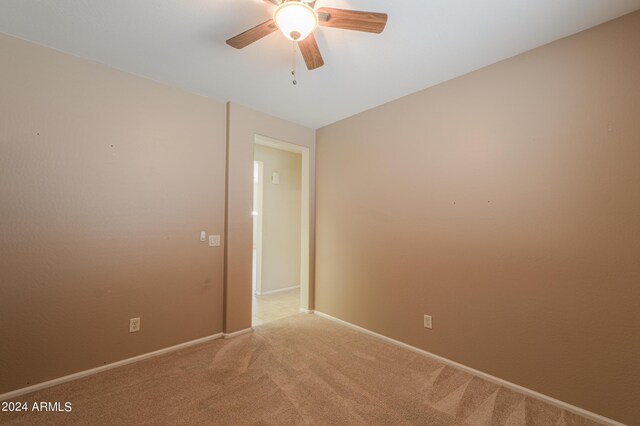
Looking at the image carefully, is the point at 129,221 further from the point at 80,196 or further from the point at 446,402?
the point at 446,402

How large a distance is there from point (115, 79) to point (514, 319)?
393 cm

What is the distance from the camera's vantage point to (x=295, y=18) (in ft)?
4.71

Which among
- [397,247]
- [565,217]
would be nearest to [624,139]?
[565,217]

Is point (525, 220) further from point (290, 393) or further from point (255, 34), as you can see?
point (255, 34)

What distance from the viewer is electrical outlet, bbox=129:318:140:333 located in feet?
8.19

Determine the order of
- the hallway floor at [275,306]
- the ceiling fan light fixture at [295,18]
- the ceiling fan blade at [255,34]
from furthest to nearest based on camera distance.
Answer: the hallway floor at [275,306] < the ceiling fan blade at [255,34] < the ceiling fan light fixture at [295,18]

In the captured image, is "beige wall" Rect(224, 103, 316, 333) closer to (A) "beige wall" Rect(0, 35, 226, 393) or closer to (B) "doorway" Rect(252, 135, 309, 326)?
(A) "beige wall" Rect(0, 35, 226, 393)

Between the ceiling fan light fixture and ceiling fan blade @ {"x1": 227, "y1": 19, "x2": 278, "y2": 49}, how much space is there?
0.11 meters

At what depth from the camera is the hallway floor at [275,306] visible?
12.2 ft

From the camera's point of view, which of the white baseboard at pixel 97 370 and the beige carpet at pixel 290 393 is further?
the white baseboard at pixel 97 370

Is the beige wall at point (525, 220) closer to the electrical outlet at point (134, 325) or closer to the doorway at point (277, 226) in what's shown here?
the doorway at point (277, 226)

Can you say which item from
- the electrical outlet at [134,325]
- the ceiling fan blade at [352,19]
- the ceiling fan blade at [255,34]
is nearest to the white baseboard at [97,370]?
the electrical outlet at [134,325]

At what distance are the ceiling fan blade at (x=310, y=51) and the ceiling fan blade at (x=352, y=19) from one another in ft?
0.45

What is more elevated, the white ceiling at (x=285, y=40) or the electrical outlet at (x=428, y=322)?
the white ceiling at (x=285, y=40)
